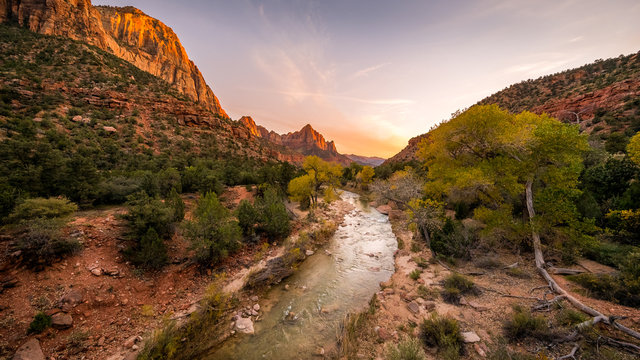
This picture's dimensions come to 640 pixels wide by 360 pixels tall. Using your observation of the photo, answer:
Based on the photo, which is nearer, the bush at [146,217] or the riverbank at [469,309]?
the riverbank at [469,309]

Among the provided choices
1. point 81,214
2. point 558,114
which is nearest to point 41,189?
point 81,214

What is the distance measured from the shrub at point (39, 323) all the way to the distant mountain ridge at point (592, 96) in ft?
86.9

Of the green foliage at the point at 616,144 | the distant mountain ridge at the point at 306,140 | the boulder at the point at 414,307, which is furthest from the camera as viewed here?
the distant mountain ridge at the point at 306,140

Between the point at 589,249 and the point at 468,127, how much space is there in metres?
7.16

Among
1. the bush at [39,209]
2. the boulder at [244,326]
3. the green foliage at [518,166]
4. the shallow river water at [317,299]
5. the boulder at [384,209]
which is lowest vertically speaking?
the boulder at [244,326]

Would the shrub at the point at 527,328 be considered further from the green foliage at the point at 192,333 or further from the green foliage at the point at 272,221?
the green foliage at the point at 272,221

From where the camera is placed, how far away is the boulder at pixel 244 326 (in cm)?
755

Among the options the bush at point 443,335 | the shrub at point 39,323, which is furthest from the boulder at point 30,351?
the bush at point 443,335

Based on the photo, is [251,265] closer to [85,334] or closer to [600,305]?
[85,334]

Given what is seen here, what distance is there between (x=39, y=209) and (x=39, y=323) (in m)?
4.67

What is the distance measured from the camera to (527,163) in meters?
9.43

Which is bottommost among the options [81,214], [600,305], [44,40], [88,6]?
[81,214]

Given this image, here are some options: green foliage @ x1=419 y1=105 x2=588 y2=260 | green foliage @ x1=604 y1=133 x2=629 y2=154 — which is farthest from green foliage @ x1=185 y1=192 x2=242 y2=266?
green foliage @ x1=604 y1=133 x2=629 y2=154

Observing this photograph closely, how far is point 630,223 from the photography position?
26.9 ft
